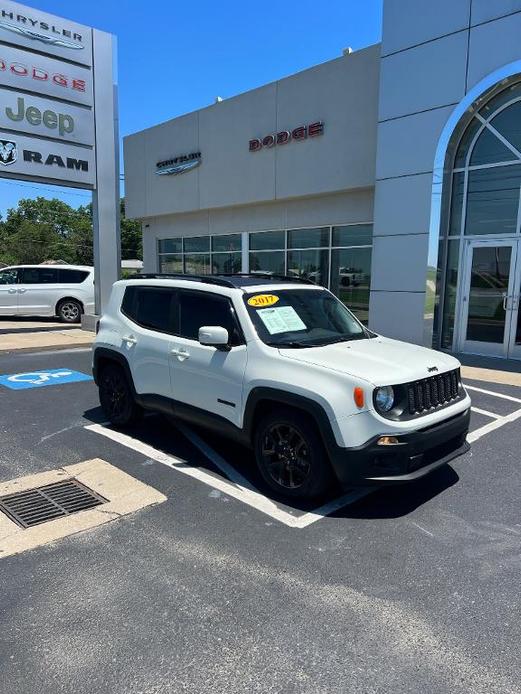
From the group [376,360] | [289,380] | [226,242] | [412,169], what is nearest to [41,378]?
[289,380]

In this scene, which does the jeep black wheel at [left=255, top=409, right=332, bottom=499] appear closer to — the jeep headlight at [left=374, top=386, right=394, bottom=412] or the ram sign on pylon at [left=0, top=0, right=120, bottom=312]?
the jeep headlight at [left=374, top=386, right=394, bottom=412]

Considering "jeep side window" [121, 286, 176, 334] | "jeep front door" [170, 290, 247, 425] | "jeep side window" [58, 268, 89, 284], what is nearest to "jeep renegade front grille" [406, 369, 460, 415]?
"jeep front door" [170, 290, 247, 425]

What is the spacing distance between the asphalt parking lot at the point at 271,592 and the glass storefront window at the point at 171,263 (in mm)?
15452

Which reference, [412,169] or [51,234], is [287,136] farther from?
[51,234]

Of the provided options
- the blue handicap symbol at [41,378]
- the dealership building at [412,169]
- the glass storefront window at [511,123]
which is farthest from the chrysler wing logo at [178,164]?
the blue handicap symbol at [41,378]

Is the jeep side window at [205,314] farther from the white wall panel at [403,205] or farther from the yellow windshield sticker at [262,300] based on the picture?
the white wall panel at [403,205]

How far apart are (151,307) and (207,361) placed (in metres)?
1.21

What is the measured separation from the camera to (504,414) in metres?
6.59

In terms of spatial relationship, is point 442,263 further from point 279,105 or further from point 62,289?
point 62,289

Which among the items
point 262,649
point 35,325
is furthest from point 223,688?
point 35,325

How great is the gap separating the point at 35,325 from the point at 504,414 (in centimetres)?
1405

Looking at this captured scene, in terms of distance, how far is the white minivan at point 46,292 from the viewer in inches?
642

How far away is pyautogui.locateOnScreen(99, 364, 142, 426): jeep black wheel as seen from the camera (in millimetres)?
5695

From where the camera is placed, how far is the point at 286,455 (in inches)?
160
